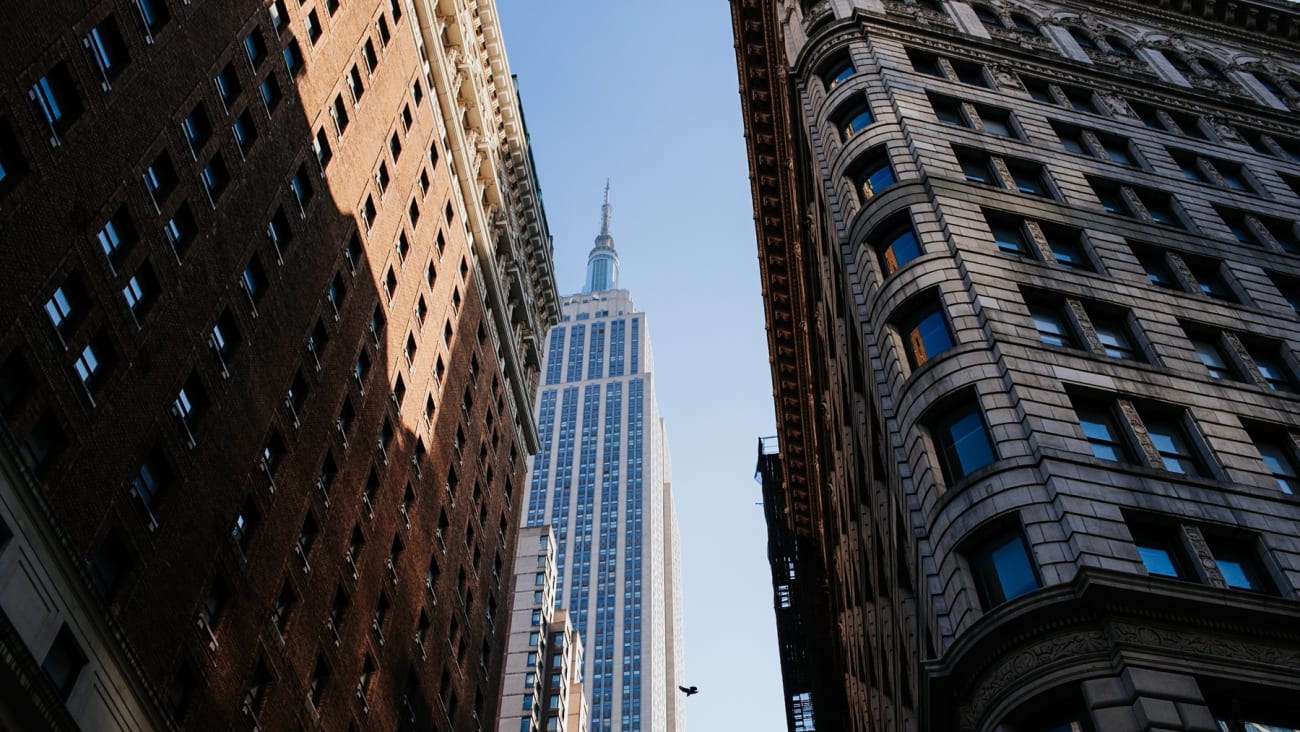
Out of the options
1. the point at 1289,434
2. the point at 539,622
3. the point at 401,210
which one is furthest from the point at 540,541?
the point at 1289,434

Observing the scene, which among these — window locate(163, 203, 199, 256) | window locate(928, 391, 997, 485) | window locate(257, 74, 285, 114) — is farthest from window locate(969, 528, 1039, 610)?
window locate(257, 74, 285, 114)

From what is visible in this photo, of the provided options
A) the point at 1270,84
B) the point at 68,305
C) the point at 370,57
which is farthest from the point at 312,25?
the point at 1270,84

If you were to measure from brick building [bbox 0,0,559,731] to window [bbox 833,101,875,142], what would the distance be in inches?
815

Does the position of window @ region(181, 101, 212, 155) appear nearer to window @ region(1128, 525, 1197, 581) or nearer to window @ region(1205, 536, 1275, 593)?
window @ region(1128, 525, 1197, 581)

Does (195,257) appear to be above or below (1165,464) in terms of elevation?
above

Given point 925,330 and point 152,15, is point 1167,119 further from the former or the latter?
point 152,15

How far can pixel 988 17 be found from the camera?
52.5m

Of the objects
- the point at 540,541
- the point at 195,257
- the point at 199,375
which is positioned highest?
the point at 540,541

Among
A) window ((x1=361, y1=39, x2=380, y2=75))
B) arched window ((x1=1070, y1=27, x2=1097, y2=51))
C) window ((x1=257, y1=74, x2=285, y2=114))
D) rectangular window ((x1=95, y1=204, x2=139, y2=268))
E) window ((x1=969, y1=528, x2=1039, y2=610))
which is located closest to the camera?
window ((x1=969, y1=528, x2=1039, y2=610))

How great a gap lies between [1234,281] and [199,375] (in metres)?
32.3

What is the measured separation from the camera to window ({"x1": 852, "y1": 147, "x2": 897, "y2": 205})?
128ft

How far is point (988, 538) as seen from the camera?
25.8m

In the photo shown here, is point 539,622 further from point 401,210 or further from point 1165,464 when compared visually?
point 1165,464

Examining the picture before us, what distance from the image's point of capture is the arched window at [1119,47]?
53188 millimetres
